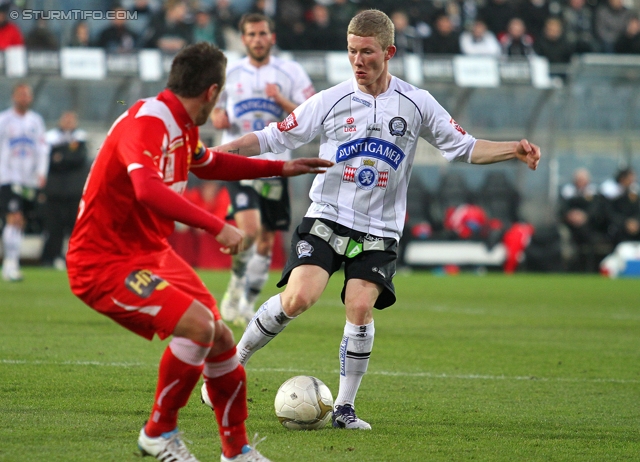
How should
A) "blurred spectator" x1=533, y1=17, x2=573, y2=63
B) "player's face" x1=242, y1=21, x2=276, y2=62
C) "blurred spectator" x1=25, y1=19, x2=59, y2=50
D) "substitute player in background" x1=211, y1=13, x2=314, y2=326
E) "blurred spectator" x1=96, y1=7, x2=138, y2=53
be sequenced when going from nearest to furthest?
"player's face" x1=242, y1=21, x2=276, y2=62 → "substitute player in background" x1=211, y1=13, x2=314, y2=326 → "blurred spectator" x1=25, y1=19, x2=59, y2=50 → "blurred spectator" x1=96, y1=7, x2=138, y2=53 → "blurred spectator" x1=533, y1=17, x2=573, y2=63

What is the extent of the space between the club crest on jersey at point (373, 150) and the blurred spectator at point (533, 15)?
1628 centimetres

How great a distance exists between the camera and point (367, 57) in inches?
213

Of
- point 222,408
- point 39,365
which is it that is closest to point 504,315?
point 39,365

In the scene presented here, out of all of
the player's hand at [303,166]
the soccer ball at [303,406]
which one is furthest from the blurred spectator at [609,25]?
the player's hand at [303,166]

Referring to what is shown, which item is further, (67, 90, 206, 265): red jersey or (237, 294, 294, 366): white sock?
(237, 294, 294, 366): white sock

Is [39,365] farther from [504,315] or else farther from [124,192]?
[504,315]

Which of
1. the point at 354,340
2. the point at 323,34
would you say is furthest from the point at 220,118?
the point at 323,34

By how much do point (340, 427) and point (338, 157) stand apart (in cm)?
148

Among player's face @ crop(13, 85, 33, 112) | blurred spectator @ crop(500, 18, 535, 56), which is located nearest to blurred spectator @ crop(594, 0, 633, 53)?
blurred spectator @ crop(500, 18, 535, 56)

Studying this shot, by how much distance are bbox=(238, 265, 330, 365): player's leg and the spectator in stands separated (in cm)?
1391

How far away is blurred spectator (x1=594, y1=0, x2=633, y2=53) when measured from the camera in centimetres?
2147

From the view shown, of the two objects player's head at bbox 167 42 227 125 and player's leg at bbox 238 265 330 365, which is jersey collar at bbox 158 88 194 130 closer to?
player's head at bbox 167 42 227 125

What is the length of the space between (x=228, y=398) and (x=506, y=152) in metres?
2.12

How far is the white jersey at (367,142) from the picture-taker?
18.1ft
